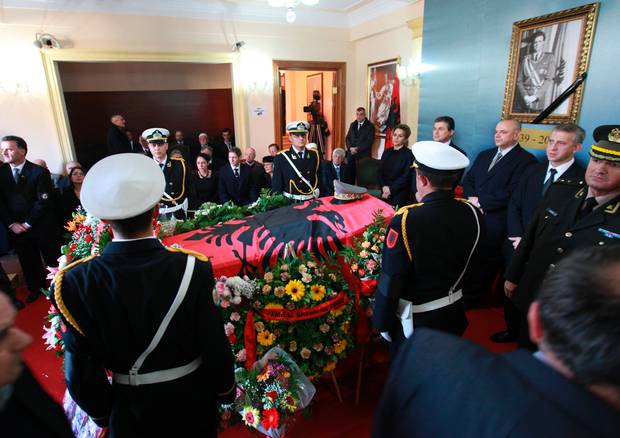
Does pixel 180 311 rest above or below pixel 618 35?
below

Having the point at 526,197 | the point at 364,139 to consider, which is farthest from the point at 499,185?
the point at 364,139

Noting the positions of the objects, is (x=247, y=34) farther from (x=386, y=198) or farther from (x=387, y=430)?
(x=387, y=430)

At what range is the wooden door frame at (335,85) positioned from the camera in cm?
716

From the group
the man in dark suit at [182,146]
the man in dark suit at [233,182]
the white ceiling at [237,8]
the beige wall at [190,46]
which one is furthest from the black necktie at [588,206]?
the man in dark suit at [182,146]

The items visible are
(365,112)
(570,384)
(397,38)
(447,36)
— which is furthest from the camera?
(365,112)

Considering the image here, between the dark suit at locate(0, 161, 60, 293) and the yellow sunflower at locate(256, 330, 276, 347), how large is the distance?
3.18 m

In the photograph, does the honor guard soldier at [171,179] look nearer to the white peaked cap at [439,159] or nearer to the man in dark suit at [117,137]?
the white peaked cap at [439,159]

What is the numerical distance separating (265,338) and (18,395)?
51.2 inches

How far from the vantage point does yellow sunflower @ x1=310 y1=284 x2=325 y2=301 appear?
1933 millimetres

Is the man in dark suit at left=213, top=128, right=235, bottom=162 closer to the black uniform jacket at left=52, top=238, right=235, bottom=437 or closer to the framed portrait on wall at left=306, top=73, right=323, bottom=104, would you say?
the framed portrait on wall at left=306, top=73, right=323, bottom=104

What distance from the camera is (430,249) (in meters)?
1.61

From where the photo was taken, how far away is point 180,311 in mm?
1183

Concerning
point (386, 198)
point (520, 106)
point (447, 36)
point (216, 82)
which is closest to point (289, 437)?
point (386, 198)

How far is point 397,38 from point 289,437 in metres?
6.43
